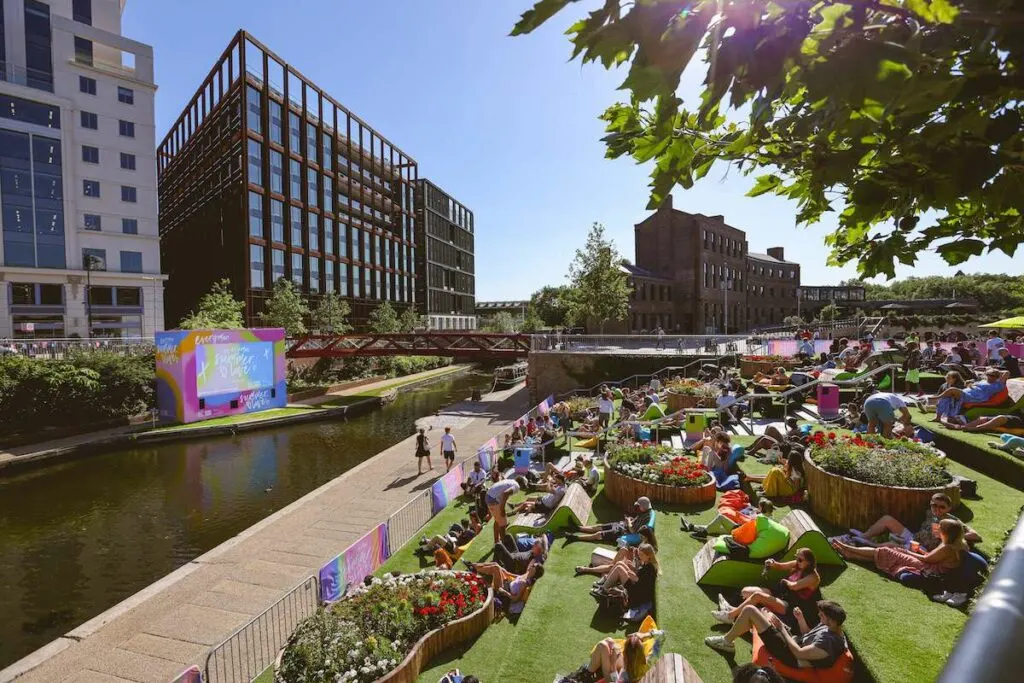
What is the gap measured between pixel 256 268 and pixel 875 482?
188 ft

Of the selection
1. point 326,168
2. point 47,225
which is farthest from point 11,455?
point 326,168

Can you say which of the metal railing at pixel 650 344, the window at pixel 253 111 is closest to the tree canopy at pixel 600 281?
the metal railing at pixel 650 344

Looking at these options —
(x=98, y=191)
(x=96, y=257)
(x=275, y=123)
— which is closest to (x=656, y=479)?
(x=96, y=257)

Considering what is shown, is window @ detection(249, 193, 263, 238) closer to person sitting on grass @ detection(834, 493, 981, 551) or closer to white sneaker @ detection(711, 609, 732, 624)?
white sneaker @ detection(711, 609, 732, 624)

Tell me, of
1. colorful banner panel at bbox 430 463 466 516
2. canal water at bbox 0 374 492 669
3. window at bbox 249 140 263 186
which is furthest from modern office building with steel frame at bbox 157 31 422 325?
colorful banner panel at bbox 430 463 466 516

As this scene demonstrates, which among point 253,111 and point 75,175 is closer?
point 75,175

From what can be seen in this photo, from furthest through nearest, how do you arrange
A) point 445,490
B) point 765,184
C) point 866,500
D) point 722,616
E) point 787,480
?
point 445,490 → point 787,480 → point 866,500 → point 722,616 → point 765,184

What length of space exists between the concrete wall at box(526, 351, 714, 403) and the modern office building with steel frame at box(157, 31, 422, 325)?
3442 centimetres

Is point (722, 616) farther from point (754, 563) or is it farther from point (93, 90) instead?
point (93, 90)

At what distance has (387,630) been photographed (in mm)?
7715

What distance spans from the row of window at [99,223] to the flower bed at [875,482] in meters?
53.1

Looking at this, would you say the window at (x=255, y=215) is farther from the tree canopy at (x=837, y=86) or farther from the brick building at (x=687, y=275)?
the tree canopy at (x=837, y=86)

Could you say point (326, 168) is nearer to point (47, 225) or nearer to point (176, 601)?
point (47, 225)

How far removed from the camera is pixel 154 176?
1891 inches
